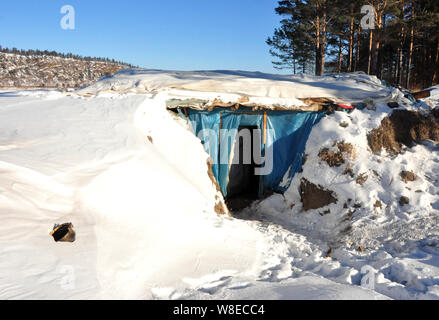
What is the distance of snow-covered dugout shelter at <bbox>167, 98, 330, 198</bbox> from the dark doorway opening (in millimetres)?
26

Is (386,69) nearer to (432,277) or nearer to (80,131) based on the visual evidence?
(432,277)

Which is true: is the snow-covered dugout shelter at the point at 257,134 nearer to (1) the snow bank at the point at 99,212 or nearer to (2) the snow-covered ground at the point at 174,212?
(2) the snow-covered ground at the point at 174,212

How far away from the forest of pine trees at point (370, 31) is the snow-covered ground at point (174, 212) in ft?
24.9

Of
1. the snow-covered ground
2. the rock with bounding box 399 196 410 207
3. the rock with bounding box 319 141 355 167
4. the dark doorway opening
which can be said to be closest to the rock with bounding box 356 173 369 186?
the snow-covered ground

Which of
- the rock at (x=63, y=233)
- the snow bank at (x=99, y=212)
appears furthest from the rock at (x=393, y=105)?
the rock at (x=63, y=233)

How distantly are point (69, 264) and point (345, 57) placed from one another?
21.5m

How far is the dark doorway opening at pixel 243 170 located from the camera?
7.04 metres

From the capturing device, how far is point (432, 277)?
11.1 ft

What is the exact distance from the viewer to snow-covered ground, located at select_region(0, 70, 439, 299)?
234 cm

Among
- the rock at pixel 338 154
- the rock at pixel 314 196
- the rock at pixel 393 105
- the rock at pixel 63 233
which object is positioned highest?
the rock at pixel 393 105

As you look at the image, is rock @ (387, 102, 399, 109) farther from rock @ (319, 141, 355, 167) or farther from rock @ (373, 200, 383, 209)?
rock @ (373, 200, 383, 209)

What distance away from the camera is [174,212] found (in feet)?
11.9

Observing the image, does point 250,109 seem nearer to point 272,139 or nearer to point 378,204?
point 272,139

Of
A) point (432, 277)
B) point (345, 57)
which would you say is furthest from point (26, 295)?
point (345, 57)
